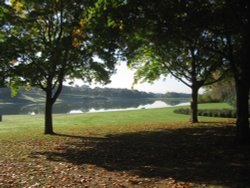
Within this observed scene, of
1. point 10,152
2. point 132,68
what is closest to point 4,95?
point 132,68

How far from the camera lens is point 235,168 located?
319 inches

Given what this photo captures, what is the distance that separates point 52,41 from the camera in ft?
63.0

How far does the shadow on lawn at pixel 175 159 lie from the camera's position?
755cm

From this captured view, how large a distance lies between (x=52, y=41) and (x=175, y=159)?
1321cm

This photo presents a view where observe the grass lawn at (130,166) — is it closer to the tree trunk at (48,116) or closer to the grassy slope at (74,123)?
the tree trunk at (48,116)

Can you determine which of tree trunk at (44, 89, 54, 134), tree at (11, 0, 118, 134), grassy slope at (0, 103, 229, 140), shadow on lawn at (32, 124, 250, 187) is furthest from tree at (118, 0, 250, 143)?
grassy slope at (0, 103, 229, 140)

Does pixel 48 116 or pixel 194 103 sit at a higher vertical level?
pixel 194 103

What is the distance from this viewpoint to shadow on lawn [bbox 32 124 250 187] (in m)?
7.55

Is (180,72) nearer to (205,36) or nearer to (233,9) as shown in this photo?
(205,36)

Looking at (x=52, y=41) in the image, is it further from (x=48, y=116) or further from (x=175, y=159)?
(x=175, y=159)

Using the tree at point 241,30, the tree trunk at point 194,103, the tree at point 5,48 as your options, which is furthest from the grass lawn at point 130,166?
the tree trunk at point 194,103

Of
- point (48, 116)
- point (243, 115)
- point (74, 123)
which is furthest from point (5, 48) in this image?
point (74, 123)

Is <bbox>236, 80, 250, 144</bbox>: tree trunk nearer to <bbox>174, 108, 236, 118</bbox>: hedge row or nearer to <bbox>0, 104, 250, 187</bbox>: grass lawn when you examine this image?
<bbox>0, 104, 250, 187</bbox>: grass lawn

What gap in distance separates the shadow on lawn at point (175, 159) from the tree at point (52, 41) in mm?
5785
